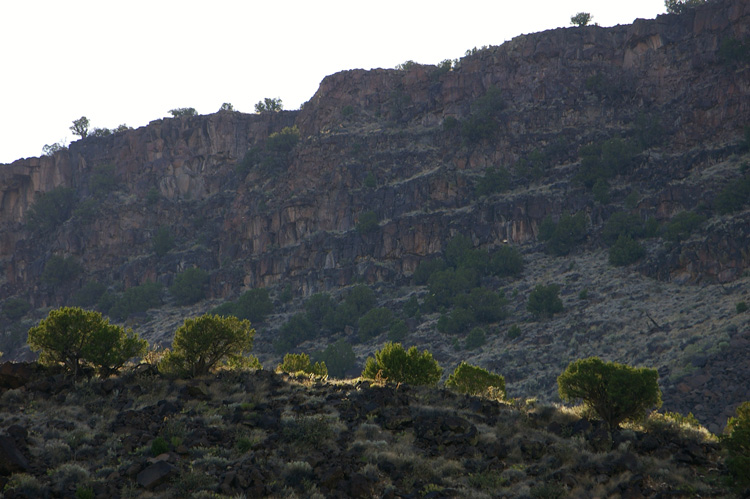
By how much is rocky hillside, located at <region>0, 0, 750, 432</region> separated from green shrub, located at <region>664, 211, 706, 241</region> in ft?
0.66

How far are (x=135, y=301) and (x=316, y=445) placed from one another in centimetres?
9155

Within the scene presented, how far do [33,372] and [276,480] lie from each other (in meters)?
18.0

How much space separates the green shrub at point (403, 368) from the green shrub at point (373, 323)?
48917mm

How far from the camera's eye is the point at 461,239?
105688 millimetres

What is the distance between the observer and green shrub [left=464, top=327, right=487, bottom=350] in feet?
268

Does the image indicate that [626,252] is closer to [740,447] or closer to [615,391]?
[615,391]

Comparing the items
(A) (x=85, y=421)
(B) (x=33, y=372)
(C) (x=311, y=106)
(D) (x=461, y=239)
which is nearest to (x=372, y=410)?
(A) (x=85, y=421)

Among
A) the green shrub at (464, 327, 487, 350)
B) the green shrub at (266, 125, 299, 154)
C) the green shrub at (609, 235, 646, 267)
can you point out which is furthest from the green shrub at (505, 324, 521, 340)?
the green shrub at (266, 125, 299, 154)

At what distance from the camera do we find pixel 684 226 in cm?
8806

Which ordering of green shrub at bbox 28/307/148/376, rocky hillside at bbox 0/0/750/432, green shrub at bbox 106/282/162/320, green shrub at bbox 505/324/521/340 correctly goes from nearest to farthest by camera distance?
green shrub at bbox 28/307/148/376 < green shrub at bbox 505/324/521/340 < rocky hillside at bbox 0/0/750/432 < green shrub at bbox 106/282/162/320

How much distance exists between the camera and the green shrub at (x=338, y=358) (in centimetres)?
8294

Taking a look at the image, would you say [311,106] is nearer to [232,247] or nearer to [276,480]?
[232,247]

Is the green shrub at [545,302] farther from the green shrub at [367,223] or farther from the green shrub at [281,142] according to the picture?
the green shrub at [281,142]

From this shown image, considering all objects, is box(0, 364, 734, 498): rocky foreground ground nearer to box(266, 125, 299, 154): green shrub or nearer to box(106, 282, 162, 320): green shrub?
box(106, 282, 162, 320): green shrub
